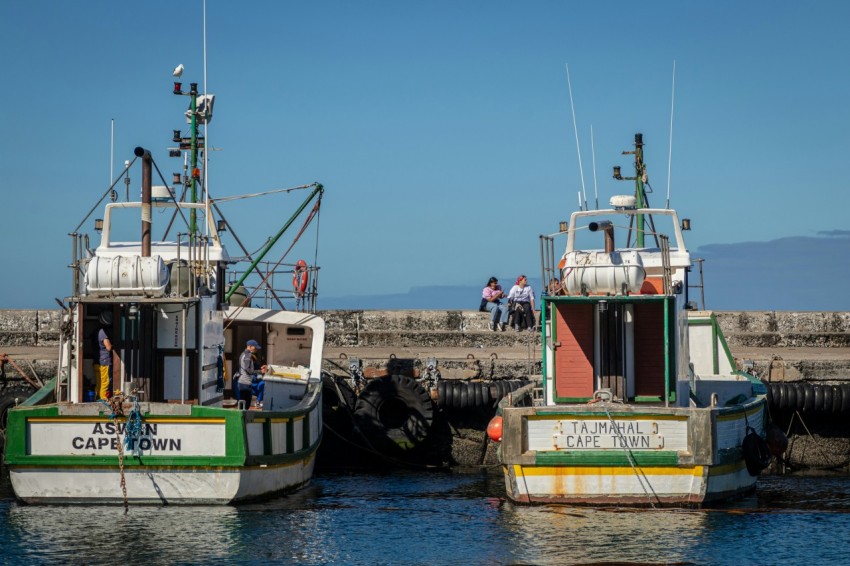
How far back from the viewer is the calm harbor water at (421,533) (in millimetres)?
14008

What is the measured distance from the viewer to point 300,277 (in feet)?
74.1

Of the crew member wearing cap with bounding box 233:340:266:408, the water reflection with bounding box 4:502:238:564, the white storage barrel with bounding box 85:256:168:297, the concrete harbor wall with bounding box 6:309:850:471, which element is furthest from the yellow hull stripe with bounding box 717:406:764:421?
the white storage barrel with bounding box 85:256:168:297

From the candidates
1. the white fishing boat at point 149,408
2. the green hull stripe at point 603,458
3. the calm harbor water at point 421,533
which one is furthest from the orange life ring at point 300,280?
the green hull stripe at point 603,458

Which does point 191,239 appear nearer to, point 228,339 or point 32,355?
point 228,339

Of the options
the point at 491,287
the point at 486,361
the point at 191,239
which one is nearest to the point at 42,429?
the point at 191,239

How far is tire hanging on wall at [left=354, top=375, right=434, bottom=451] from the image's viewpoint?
21.4 m

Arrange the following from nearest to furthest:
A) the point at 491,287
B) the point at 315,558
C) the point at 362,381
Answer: the point at 315,558
the point at 362,381
the point at 491,287

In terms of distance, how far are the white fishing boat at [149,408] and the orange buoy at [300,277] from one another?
2826 millimetres

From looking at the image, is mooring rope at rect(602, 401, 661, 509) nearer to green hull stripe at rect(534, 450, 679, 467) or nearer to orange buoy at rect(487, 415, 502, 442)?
green hull stripe at rect(534, 450, 679, 467)

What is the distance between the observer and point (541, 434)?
1579 cm

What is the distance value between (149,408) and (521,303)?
11186mm

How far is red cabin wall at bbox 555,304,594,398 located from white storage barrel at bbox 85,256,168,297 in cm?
519

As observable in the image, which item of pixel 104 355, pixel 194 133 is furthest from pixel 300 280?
pixel 104 355

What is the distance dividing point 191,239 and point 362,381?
6.03m
